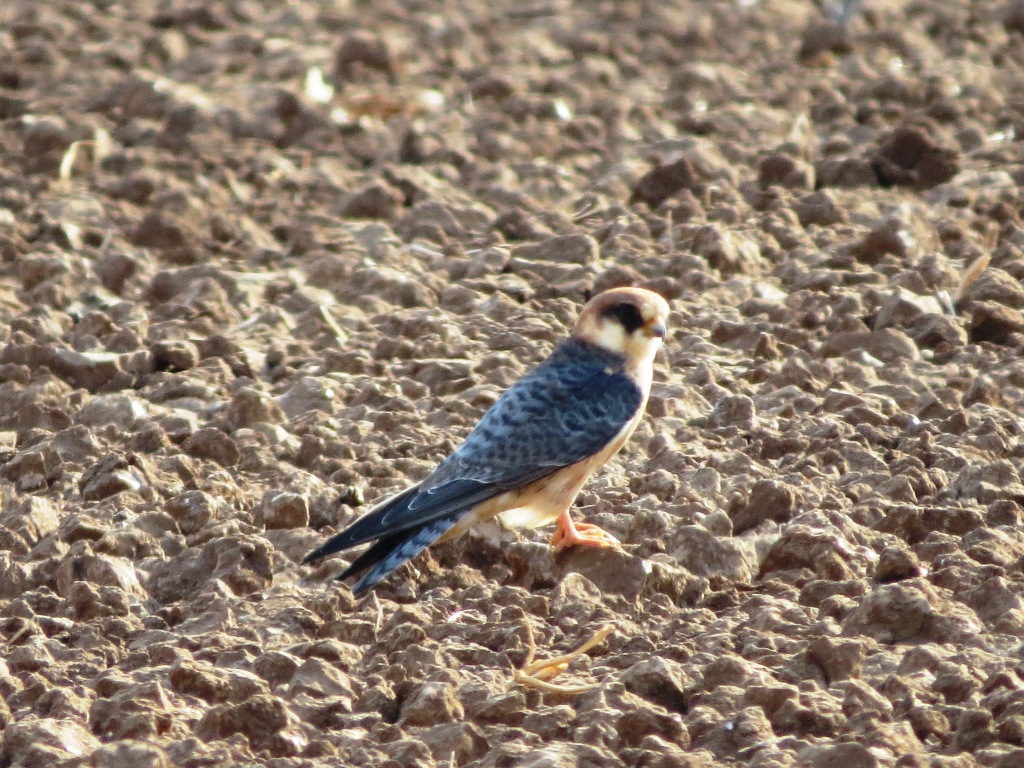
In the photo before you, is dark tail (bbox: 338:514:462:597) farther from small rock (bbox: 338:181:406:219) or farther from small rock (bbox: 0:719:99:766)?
small rock (bbox: 338:181:406:219)

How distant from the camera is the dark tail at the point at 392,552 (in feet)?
17.4

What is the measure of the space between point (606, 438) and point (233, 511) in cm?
135

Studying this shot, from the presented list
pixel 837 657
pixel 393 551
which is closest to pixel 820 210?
pixel 393 551

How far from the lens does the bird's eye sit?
6.23 meters

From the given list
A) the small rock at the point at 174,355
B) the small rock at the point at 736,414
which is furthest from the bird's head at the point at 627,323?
the small rock at the point at 174,355

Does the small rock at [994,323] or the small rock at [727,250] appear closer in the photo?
the small rock at [994,323]

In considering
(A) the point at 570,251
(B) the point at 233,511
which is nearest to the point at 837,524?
(B) the point at 233,511

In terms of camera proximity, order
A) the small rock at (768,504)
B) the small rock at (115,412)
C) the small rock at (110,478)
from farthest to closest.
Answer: the small rock at (115,412), the small rock at (110,478), the small rock at (768,504)

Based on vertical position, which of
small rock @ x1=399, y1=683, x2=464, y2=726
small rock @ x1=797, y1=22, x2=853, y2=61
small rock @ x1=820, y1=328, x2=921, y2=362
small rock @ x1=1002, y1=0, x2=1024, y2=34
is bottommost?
small rock @ x1=399, y1=683, x2=464, y2=726

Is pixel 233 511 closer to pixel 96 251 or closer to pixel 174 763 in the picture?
pixel 174 763

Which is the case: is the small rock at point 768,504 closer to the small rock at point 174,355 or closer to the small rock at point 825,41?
the small rock at point 174,355

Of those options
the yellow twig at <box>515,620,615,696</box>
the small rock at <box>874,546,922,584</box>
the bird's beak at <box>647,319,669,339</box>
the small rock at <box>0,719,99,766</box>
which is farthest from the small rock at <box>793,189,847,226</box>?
the small rock at <box>0,719,99,766</box>

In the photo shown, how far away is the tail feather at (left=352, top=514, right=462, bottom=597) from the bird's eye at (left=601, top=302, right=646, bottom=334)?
1.16 metres

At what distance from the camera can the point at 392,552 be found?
5.39m
